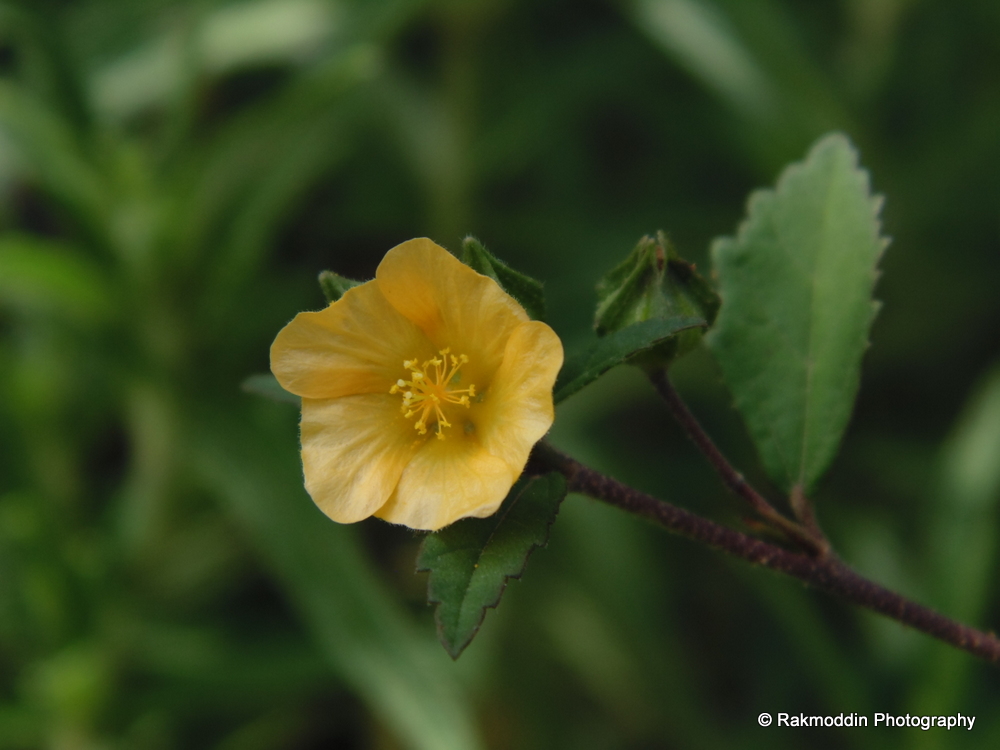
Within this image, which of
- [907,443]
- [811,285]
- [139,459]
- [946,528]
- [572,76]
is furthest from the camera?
[572,76]

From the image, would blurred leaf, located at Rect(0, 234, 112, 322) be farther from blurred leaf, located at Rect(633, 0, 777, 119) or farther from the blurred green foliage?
blurred leaf, located at Rect(633, 0, 777, 119)

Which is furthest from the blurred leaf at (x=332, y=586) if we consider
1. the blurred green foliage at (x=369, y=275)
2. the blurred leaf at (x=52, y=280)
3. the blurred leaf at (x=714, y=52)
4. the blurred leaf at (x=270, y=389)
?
the blurred leaf at (x=714, y=52)

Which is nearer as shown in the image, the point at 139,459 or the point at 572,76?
the point at 139,459

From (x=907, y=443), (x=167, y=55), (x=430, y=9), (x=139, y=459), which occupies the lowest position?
(x=907, y=443)

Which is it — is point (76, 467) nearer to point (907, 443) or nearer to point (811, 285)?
point (811, 285)

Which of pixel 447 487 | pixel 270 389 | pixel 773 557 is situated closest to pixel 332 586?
pixel 270 389

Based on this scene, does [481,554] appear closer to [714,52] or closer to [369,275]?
[714,52]

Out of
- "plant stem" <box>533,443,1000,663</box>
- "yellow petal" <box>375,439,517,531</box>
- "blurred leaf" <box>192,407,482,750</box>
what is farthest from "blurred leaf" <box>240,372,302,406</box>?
"blurred leaf" <box>192,407,482,750</box>

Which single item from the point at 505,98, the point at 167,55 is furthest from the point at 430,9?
the point at 167,55
